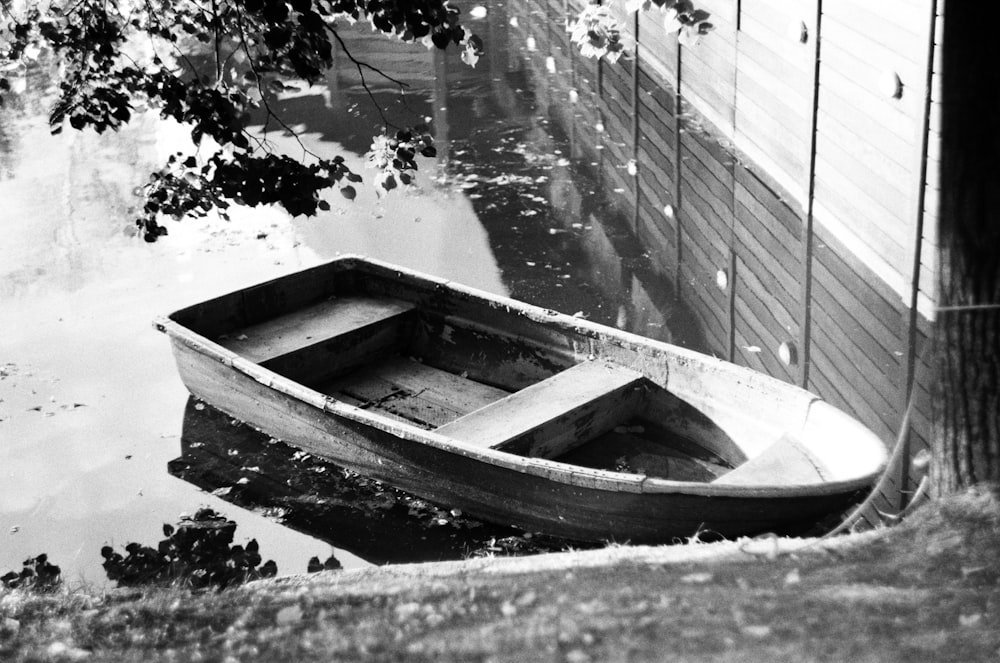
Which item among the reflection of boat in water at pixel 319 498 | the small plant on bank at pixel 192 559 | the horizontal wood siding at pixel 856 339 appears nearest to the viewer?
the small plant on bank at pixel 192 559

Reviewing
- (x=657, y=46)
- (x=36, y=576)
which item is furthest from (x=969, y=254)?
(x=657, y=46)

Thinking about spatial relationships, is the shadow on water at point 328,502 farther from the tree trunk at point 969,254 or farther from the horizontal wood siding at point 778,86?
the horizontal wood siding at point 778,86

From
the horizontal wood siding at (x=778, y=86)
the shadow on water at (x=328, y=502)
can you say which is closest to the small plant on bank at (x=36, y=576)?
the shadow on water at (x=328, y=502)

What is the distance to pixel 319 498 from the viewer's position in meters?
7.63

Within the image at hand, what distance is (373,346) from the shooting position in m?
8.98

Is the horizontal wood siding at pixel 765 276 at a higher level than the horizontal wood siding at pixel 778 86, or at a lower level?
lower

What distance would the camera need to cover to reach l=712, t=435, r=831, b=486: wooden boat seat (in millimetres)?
6152

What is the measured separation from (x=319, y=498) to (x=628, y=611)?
11.1ft

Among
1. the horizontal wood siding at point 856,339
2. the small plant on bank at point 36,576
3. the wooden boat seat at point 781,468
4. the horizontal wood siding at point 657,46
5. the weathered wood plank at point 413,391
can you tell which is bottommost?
the small plant on bank at point 36,576

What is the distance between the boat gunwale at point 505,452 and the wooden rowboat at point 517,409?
0.5 inches

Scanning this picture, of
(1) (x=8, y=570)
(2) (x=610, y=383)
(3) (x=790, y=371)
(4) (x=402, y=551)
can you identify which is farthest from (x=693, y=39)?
(1) (x=8, y=570)

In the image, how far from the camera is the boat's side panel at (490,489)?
5.90 meters

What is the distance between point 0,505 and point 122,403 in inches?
62.9

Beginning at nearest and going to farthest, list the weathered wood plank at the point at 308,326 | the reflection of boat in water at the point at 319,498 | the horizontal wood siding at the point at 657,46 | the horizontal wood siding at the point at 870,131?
1. the reflection of boat in water at the point at 319,498
2. the weathered wood plank at the point at 308,326
3. the horizontal wood siding at the point at 870,131
4. the horizontal wood siding at the point at 657,46
